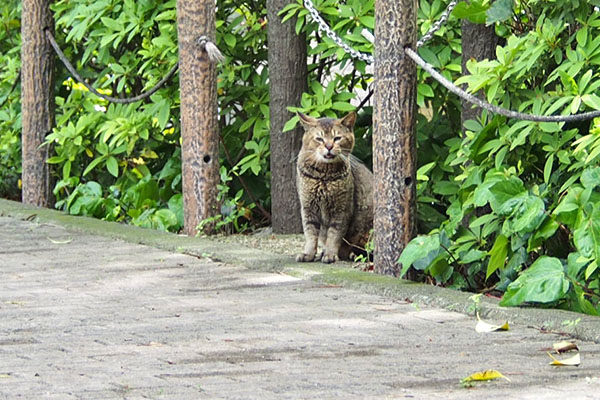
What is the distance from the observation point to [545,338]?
477cm

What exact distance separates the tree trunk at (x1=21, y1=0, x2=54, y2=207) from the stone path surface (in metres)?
3.08

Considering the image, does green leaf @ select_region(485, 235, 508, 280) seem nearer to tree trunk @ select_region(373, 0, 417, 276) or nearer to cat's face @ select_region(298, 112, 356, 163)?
tree trunk @ select_region(373, 0, 417, 276)

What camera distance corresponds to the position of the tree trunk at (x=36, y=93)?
31.5ft

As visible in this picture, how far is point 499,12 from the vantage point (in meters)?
5.84

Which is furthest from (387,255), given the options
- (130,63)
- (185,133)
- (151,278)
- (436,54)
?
(130,63)

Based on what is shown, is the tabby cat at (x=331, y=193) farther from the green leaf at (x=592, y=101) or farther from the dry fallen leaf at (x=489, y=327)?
the dry fallen leaf at (x=489, y=327)

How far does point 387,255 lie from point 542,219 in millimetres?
1049

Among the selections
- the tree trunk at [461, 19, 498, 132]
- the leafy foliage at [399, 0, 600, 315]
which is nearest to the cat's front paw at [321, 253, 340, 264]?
the leafy foliage at [399, 0, 600, 315]

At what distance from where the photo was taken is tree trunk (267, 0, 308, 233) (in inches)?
311

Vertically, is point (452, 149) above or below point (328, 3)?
below

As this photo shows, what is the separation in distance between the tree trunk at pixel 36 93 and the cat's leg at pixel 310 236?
3.52 m

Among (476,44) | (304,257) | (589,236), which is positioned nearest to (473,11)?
(476,44)

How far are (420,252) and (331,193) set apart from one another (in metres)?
1.18

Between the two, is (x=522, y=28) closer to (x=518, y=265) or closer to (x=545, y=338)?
(x=518, y=265)
